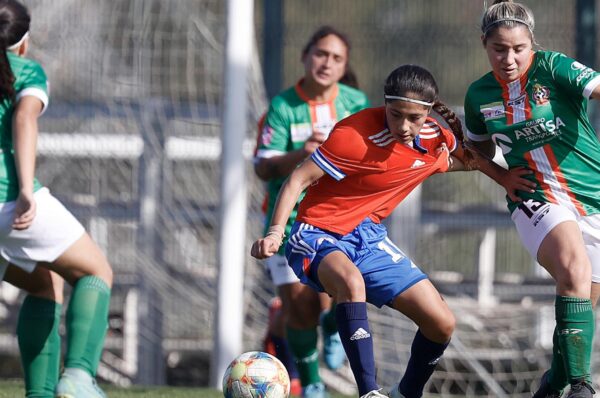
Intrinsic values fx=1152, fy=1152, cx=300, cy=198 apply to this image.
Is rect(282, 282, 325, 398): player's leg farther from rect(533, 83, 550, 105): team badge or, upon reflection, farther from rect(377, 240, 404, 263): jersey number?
rect(533, 83, 550, 105): team badge

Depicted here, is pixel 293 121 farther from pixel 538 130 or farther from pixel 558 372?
pixel 558 372

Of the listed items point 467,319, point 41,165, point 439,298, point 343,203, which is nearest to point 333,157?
point 343,203

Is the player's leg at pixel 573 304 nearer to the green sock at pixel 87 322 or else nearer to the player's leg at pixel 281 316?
the player's leg at pixel 281 316

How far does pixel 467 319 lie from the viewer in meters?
8.62

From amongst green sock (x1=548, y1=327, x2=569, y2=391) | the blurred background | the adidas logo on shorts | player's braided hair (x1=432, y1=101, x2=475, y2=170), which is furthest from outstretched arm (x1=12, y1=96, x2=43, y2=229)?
the blurred background

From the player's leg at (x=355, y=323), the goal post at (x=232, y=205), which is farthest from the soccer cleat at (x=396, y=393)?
the goal post at (x=232, y=205)

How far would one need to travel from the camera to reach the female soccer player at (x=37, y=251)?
4.31 meters

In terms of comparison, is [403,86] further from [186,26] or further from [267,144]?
[186,26]

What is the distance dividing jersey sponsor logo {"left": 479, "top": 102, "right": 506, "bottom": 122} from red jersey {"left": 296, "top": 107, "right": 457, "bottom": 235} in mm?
185

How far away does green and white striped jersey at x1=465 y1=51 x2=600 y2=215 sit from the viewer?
4.79 meters

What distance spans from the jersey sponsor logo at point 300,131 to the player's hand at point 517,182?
1.48 m

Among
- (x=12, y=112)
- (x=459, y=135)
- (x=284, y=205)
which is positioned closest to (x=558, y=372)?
(x=459, y=135)

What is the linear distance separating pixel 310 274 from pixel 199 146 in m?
4.66

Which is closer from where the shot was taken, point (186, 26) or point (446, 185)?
point (186, 26)
